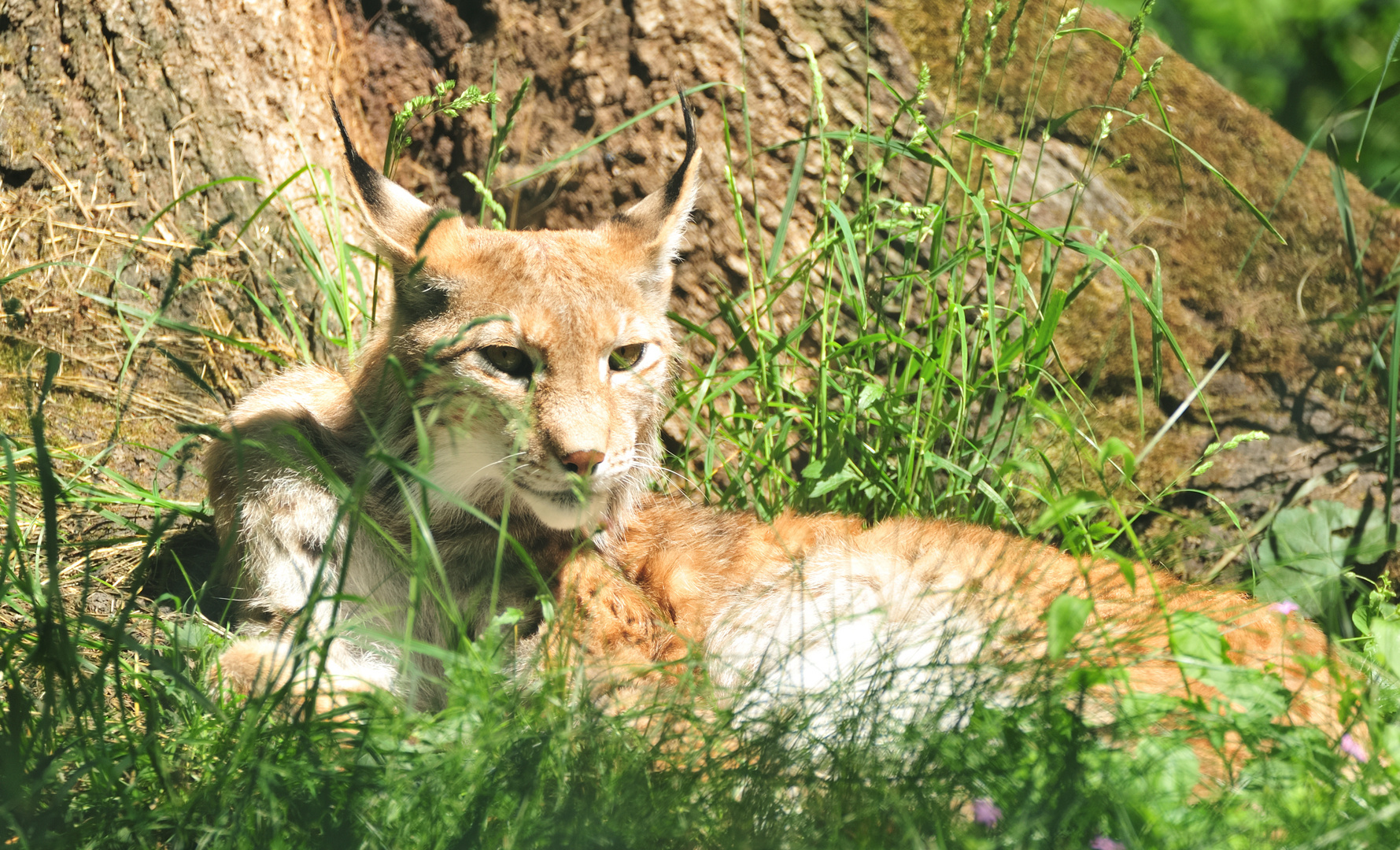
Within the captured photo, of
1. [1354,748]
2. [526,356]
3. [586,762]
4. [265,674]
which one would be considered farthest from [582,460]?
[1354,748]

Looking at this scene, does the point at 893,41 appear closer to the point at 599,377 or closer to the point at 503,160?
the point at 503,160

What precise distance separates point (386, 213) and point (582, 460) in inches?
33.7

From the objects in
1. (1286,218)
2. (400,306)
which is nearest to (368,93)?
(400,306)

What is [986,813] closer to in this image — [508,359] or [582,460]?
[582,460]

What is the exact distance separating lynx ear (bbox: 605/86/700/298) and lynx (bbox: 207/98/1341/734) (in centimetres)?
1

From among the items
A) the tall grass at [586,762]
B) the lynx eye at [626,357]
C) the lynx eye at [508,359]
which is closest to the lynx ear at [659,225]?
the lynx eye at [626,357]

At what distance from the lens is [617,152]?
3691 millimetres

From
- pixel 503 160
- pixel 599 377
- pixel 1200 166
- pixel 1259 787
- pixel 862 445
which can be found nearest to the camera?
pixel 1259 787

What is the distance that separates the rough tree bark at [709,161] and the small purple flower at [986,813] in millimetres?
2022

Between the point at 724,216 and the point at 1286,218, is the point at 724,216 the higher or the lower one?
the lower one

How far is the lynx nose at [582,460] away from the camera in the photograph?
7.25ft

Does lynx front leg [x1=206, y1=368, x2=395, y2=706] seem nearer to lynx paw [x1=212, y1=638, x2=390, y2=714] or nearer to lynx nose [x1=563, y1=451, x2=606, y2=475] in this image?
lynx paw [x1=212, y1=638, x2=390, y2=714]

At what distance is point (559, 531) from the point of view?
2.61 m

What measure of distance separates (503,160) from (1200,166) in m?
2.60
